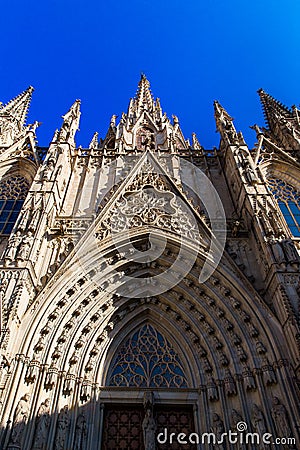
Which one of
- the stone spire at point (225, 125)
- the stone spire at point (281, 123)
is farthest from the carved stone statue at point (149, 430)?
the stone spire at point (281, 123)

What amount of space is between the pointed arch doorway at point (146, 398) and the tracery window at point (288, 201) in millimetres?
6578

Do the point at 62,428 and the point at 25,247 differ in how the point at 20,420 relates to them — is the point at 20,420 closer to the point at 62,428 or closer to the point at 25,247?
the point at 62,428

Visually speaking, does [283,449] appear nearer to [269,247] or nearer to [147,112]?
[269,247]

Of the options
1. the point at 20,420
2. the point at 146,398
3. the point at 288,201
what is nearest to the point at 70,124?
the point at 288,201

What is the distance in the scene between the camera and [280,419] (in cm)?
738

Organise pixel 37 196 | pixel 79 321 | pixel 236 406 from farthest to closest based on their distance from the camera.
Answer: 1. pixel 37 196
2. pixel 79 321
3. pixel 236 406

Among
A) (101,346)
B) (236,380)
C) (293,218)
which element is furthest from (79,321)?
(293,218)

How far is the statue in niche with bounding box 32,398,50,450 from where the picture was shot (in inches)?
281

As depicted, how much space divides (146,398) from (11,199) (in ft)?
32.1

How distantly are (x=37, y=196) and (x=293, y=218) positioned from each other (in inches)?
381

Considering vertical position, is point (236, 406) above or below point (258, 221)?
below

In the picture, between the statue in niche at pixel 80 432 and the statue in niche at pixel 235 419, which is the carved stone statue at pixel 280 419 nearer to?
the statue in niche at pixel 235 419

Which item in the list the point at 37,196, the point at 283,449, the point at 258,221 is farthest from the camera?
the point at 37,196

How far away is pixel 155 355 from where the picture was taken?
996 centimetres
